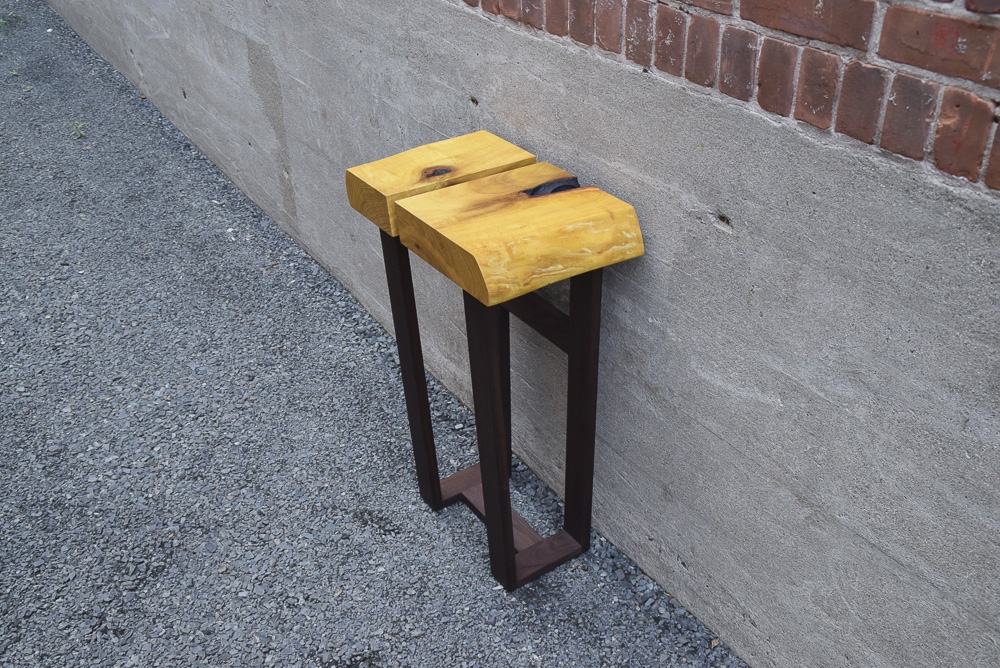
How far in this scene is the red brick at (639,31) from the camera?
1775 mm

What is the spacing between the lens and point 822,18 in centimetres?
143

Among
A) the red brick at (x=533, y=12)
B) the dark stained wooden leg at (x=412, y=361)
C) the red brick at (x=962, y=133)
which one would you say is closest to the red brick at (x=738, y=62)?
the red brick at (x=962, y=133)

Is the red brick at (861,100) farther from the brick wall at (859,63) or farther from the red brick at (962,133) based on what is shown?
the red brick at (962,133)

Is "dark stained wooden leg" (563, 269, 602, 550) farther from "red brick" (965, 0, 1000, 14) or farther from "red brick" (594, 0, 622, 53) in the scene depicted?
"red brick" (965, 0, 1000, 14)

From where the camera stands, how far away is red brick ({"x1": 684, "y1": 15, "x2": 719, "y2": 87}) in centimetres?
164

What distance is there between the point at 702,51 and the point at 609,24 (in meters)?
0.29

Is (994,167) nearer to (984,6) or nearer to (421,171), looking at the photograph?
(984,6)

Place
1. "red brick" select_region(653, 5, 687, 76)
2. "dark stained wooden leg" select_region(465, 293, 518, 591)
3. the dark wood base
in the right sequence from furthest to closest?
the dark wood base, "dark stained wooden leg" select_region(465, 293, 518, 591), "red brick" select_region(653, 5, 687, 76)

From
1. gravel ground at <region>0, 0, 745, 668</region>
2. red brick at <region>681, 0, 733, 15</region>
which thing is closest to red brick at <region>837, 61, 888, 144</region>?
red brick at <region>681, 0, 733, 15</region>

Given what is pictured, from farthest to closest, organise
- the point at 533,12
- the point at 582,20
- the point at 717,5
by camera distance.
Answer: the point at 533,12, the point at 582,20, the point at 717,5

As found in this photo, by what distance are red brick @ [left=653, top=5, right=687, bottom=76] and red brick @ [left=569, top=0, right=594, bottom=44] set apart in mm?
224

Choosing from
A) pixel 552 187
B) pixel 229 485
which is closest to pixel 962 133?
pixel 552 187

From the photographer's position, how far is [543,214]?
1919 mm

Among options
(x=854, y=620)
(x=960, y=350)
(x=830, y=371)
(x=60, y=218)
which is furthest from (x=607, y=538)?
(x=60, y=218)
